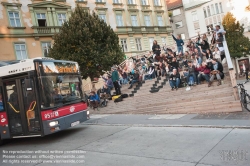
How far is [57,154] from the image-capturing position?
24.0 ft

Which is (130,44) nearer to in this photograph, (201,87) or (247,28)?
(247,28)

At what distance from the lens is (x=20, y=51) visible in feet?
89.2

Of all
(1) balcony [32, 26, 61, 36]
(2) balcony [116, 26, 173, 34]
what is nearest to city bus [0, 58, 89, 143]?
(1) balcony [32, 26, 61, 36]

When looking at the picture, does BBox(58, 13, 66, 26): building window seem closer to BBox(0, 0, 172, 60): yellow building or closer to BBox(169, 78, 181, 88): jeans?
BBox(0, 0, 172, 60): yellow building

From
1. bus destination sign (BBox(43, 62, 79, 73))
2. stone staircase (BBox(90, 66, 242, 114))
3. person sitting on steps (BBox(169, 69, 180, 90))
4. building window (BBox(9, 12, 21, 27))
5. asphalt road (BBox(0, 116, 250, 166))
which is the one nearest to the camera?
asphalt road (BBox(0, 116, 250, 166))

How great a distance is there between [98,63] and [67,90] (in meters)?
14.4

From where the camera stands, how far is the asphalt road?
18.9 feet

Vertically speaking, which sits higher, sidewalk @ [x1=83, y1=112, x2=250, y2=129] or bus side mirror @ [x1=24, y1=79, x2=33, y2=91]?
bus side mirror @ [x1=24, y1=79, x2=33, y2=91]

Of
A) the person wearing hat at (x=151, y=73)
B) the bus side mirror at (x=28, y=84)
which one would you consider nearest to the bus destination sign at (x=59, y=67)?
the bus side mirror at (x=28, y=84)

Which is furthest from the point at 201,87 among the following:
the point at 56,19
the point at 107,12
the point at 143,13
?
the point at 143,13

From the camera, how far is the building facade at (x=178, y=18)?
158 ft

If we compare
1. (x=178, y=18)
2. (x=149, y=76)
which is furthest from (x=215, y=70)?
(x=178, y=18)

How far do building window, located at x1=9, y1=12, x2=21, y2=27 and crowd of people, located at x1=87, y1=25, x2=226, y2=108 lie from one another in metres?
13.9

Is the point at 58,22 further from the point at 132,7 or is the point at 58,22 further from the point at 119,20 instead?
the point at 132,7
